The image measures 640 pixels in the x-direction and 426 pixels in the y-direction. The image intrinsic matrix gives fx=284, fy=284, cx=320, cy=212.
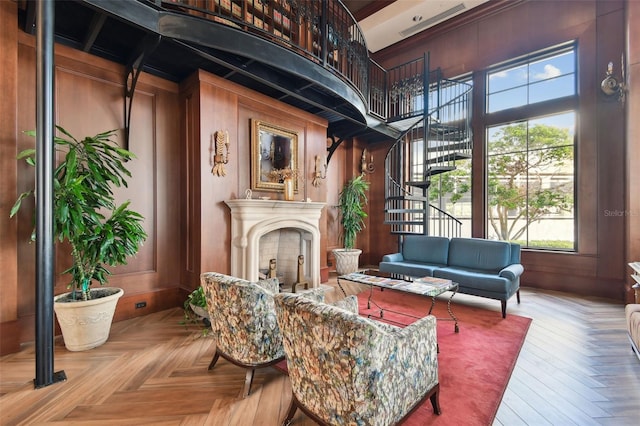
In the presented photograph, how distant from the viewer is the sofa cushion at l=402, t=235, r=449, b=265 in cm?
460

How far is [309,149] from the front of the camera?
484 cm

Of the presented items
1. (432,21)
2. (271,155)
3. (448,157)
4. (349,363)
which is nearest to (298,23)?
(271,155)

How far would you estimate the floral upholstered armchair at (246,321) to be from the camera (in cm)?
189

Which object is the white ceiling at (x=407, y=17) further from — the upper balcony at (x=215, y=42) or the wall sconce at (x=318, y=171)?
the wall sconce at (x=318, y=171)

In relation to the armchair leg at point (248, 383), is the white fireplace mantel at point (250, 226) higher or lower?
higher

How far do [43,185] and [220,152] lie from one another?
5.81 ft

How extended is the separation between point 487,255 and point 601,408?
2.49 m

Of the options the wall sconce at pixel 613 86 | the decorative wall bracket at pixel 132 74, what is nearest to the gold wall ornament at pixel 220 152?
the decorative wall bracket at pixel 132 74

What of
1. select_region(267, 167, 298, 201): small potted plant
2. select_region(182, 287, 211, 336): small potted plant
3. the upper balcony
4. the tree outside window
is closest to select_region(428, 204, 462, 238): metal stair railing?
the tree outside window

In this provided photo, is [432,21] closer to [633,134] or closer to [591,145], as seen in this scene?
[591,145]

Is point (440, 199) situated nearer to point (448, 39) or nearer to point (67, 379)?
point (448, 39)

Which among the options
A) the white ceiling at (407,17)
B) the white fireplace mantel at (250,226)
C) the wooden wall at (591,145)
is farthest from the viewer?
the white ceiling at (407,17)

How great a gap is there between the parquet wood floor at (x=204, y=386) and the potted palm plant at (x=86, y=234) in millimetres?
241

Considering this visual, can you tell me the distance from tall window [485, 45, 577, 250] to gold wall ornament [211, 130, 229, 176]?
4.70m
